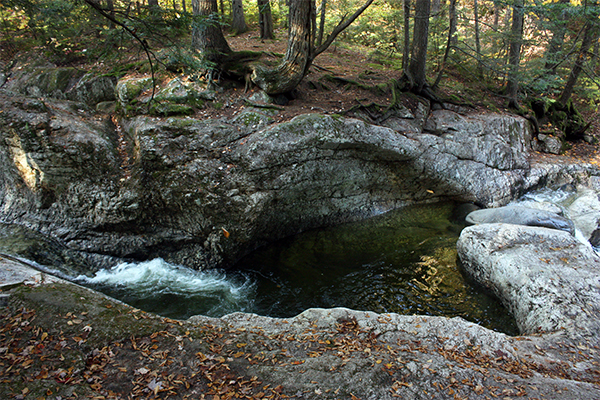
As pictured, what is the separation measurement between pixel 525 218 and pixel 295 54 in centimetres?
757

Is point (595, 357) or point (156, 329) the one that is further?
point (595, 357)

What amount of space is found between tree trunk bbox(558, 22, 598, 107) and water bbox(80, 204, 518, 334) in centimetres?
954

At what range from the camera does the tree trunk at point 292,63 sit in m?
9.01

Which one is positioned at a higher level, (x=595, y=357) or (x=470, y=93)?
(x=470, y=93)

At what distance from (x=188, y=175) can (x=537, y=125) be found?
43.3 ft

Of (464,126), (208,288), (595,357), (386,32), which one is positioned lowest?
(208,288)

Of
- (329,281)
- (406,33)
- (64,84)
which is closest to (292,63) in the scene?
(406,33)

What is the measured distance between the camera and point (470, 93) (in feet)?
44.3

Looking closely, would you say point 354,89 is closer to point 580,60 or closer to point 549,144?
point 549,144

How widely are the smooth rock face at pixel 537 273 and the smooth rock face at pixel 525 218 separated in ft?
4.08

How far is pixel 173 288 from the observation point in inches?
284

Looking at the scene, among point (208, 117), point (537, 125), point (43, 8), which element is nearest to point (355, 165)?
point (208, 117)

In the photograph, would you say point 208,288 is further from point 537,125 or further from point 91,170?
point 537,125

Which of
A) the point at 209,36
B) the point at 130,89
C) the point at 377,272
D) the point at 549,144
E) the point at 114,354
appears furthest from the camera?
the point at 549,144
